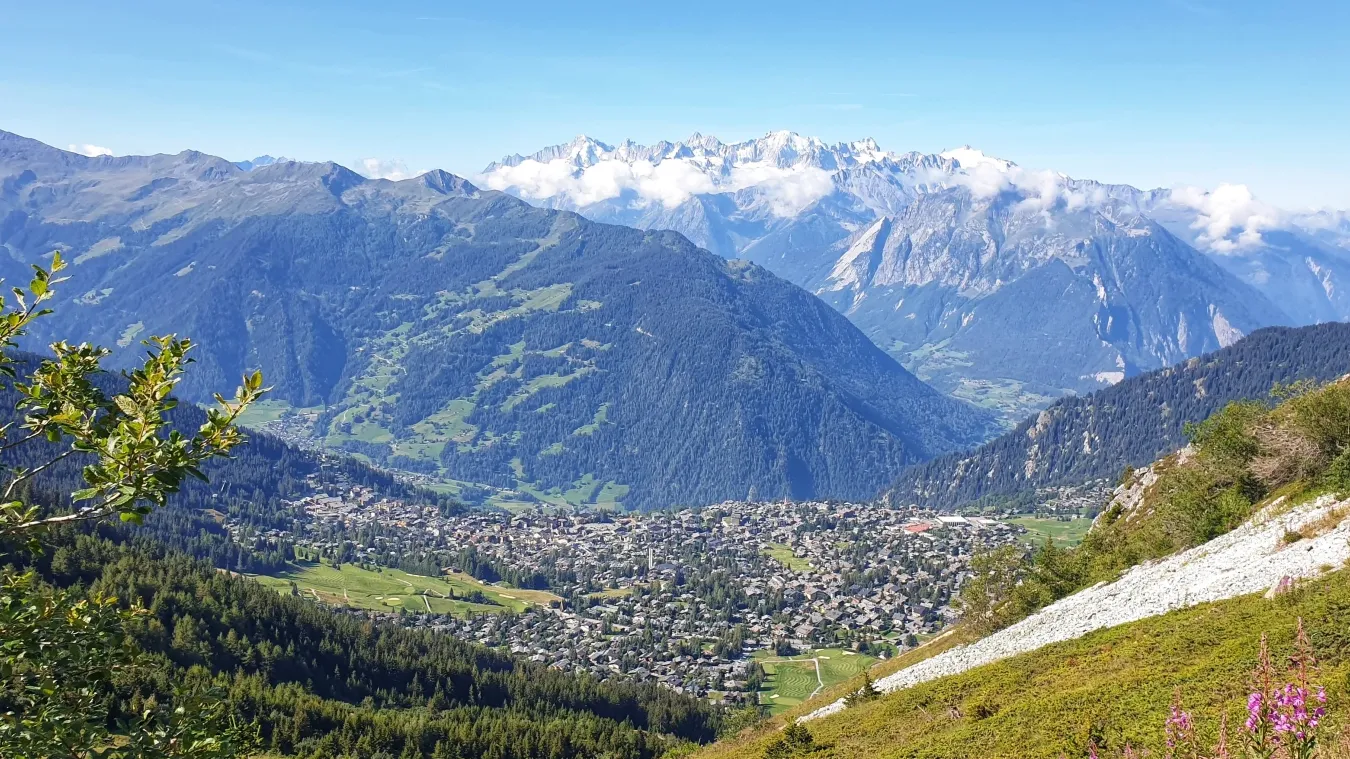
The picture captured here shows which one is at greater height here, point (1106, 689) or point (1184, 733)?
point (1184, 733)

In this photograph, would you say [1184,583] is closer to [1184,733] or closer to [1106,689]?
[1106,689]

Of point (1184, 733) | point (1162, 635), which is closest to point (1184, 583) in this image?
point (1162, 635)

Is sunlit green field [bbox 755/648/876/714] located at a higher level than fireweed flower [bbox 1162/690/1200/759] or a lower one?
lower

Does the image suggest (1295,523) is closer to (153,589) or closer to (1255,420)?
(1255,420)

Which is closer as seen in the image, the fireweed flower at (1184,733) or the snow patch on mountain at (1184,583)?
the fireweed flower at (1184,733)

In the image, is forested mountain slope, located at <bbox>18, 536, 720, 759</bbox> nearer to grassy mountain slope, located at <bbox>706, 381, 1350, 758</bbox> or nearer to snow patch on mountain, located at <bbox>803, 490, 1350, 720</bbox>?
snow patch on mountain, located at <bbox>803, 490, 1350, 720</bbox>

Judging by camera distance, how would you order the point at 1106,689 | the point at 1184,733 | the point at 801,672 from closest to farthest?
1. the point at 1184,733
2. the point at 1106,689
3. the point at 801,672

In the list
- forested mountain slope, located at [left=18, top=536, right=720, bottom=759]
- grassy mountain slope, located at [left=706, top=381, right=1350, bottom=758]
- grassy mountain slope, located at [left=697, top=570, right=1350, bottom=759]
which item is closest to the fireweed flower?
grassy mountain slope, located at [left=706, top=381, right=1350, bottom=758]

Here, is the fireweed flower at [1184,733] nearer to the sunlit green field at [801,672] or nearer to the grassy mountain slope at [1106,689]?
the grassy mountain slope at [1106,689]

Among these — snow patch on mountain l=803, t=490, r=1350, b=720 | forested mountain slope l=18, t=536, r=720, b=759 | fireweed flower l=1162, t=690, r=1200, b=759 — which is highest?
fireweed flower l=1162, t=690, r=1200, b=759

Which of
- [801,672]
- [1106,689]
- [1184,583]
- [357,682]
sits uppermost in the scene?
[1106,689]

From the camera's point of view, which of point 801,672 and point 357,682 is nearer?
point 357,682

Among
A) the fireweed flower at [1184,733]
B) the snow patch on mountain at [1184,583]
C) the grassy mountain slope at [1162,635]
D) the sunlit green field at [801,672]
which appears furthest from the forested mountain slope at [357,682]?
the fireweed flower at [1184,733]
